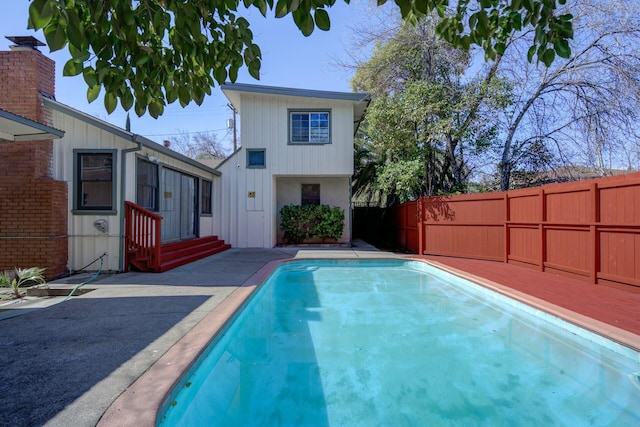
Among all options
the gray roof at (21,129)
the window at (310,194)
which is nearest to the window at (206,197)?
the window at (310,194)

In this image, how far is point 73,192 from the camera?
6.63 meters

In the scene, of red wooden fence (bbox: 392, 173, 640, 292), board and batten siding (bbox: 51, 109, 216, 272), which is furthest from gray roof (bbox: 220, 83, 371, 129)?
board and batten siding (bbox: 51, 109, 216, 272)

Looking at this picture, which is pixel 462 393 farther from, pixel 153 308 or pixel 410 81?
pixel 410 81

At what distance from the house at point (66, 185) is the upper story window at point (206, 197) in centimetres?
322

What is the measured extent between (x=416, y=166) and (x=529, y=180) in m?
4.17

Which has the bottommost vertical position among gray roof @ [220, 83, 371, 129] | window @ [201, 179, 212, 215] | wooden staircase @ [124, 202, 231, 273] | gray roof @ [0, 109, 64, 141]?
wooden staircase @ [124, 202, 231, 273]

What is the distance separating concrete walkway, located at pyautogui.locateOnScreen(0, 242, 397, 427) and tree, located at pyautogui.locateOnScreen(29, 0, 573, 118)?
6.24 feet

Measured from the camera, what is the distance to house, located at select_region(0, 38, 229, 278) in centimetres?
606

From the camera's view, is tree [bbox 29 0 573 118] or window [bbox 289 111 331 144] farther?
window [bbox 289 111 331 144]

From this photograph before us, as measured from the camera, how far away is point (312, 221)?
12.7m

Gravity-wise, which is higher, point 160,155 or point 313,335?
point 160,155

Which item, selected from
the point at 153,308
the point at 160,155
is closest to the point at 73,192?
the point at 160,155

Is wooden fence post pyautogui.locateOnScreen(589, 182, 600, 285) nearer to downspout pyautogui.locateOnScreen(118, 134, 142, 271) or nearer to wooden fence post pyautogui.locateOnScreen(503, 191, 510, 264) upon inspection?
wooden fence post pyautogui.locateOnScreen(503, 191, 510, 264)

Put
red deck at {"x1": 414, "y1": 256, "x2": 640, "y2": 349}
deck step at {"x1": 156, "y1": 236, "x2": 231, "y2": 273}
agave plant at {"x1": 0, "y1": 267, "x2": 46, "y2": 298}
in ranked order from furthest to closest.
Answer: deck step at {"x1": 156, "y1": 236, "x2": 231, "y2": 273}, agave plant at {"x1": 0, "y1": 267, "x2": 46, "y2": 298}, red deck at {"x1": 414, "y1": 256, "x2": 640, "y2": 349}
